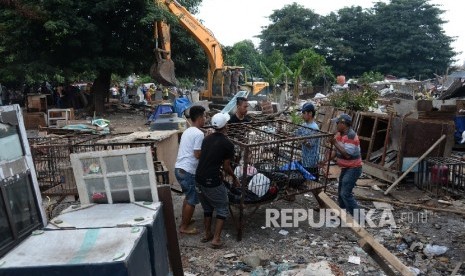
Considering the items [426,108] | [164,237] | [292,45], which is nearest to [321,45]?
[292,45]

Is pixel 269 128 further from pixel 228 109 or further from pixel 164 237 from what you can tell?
pixel 228 109

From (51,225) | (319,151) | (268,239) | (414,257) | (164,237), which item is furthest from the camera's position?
(319,151)

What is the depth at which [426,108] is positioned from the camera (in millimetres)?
8203

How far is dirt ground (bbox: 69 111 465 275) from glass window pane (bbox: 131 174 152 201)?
1620mm

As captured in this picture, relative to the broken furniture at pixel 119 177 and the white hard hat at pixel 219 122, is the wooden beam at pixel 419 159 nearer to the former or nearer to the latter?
the white hard hat at pixel 219 122

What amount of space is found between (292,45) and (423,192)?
34.0 meters

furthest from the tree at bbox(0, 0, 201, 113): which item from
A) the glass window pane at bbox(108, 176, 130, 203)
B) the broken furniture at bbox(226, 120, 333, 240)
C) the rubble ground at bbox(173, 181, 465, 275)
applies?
the glass window pane at bbox(108, 176, 130, 203)

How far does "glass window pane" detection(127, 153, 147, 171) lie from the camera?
302cm

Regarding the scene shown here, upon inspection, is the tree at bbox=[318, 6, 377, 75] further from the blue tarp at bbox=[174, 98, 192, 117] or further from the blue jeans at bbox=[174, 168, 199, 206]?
the blue jeans at bbox=[174, 168, 199, 206]

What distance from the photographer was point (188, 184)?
16.6 ft

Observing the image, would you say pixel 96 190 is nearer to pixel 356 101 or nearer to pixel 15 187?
pixel 15 187

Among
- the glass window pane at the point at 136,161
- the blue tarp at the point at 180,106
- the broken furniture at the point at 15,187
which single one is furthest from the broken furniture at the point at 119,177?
the blue tarp at the point at 180,106

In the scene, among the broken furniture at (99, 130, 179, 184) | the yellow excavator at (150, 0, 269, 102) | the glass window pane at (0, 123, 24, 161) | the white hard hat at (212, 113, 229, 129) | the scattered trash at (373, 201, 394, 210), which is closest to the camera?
the glass window pane at (0, 123, 24, 161)

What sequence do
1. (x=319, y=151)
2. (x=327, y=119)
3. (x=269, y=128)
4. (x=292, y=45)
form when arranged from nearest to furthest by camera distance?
(x=319, y=151)
(x=269, y=128)
(x=327, y=119)
(x=292, y=45)
